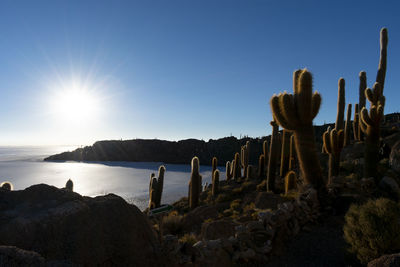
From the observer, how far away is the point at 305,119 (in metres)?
8.30

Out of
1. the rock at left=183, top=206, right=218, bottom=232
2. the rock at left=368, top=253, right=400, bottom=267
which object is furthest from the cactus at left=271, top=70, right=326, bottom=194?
the rock at left=183, top=206, right=218, bottom=232

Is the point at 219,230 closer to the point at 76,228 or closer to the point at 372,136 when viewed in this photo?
the point at 76,228

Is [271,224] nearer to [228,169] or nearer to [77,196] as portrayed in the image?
[77,196]

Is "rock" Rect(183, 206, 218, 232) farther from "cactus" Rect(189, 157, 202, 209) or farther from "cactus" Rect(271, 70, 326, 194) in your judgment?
"cactus" Rect(271, 70, 326, 194)

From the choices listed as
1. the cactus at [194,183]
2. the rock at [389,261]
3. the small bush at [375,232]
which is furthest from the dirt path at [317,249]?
the cactus at [194,183]

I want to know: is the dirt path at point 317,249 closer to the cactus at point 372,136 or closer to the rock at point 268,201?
the rock at point 268,201

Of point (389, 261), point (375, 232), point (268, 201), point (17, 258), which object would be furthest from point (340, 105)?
point (17, 258)

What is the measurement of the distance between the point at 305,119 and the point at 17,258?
8332 millimetres

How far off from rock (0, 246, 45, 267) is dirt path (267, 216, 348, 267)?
4539 millimetres

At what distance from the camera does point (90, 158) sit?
89.9 metres

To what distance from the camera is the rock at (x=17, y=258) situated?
6.27 feet

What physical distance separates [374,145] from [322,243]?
6.88 meters

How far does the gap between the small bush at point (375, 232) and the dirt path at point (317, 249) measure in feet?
1.94

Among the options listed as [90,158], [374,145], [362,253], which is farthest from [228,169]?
[90,158]
